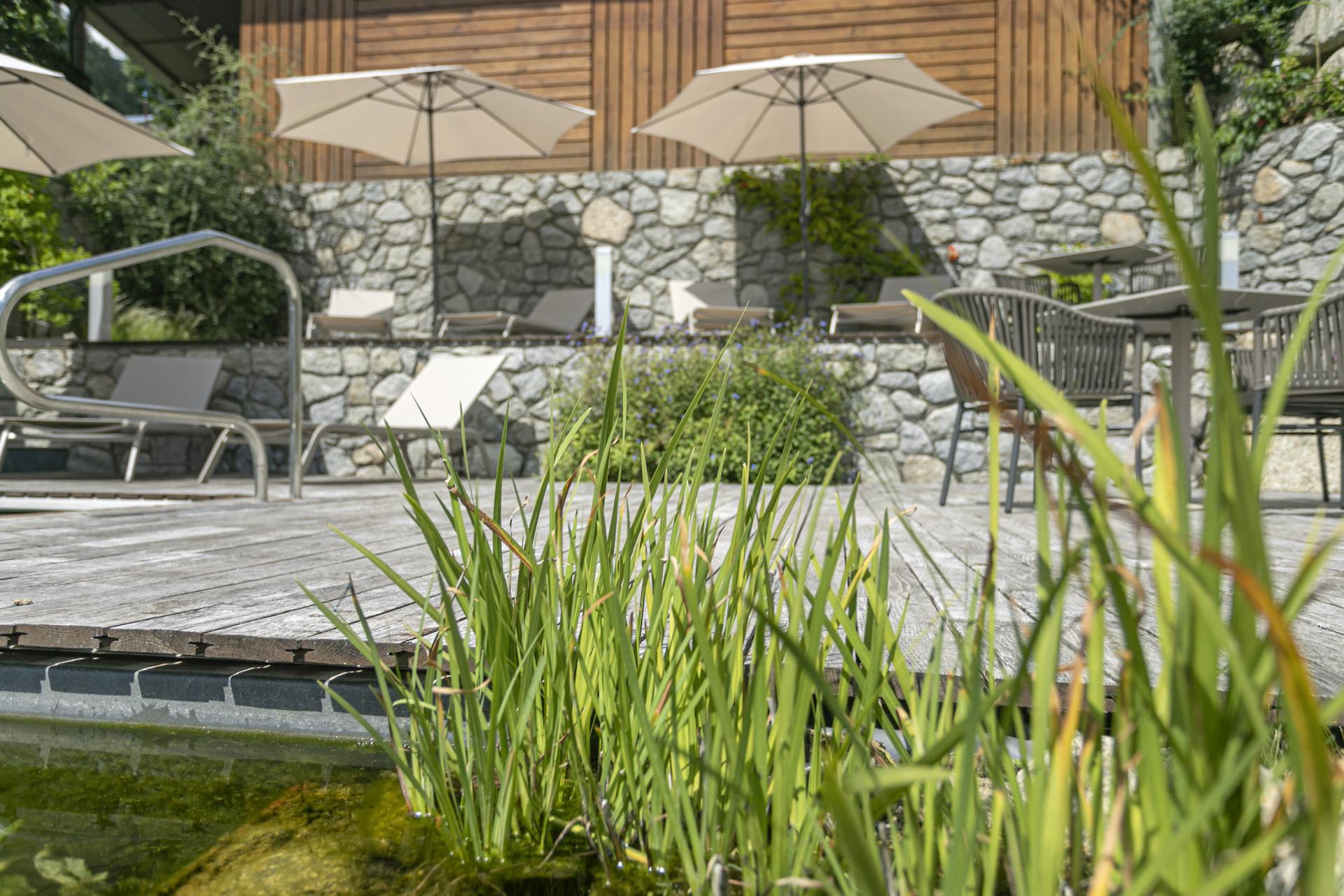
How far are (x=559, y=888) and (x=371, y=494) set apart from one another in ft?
13.5

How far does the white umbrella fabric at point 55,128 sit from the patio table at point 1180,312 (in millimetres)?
5126

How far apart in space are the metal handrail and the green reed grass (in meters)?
2.16

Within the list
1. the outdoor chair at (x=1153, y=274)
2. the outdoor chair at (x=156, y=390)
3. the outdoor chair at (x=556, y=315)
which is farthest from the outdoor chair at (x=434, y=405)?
the outdoor chair at (x=1153, y=274)

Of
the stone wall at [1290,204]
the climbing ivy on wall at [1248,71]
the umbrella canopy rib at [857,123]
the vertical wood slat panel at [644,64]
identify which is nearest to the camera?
the stone wall at [1290,204]

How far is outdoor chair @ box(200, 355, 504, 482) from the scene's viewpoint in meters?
5.96

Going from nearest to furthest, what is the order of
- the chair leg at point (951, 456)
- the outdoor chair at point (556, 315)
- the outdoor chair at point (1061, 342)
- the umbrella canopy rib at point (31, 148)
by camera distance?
the outdoor chair at point (1061, 342)
the chair leg at point (951, 456)
the umbrella canopy rib at point (31, 148)
the outdoor chair at point (556, 315)

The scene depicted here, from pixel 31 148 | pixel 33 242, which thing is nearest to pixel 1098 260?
pixel 31 148

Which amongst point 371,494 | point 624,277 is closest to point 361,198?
point 624,277

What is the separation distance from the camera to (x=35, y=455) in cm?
691

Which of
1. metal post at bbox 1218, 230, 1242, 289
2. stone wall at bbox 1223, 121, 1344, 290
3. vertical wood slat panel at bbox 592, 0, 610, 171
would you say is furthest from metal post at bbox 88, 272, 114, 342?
stone wall at bbox 1223, 121, 1344, 290

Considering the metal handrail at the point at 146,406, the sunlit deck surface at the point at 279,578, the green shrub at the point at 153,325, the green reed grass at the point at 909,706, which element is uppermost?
the green shrub at the point at 153,325

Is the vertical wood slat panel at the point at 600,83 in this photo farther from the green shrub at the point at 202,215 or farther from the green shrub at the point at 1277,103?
the green shrub at the point at 1277,103

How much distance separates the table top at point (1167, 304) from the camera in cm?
326

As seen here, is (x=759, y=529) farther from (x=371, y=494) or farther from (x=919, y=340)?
(x=919, y=340)
